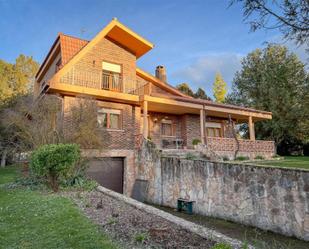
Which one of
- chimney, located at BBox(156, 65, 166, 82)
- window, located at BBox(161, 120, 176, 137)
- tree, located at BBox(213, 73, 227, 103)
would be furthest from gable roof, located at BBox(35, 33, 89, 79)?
tree, located at BBox(213, 73, 227, 103)

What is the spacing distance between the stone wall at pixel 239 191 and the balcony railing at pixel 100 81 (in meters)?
4.65

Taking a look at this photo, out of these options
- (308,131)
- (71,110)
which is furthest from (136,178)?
(308,131)

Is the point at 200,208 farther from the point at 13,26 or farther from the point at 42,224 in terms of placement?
the point at 13,26

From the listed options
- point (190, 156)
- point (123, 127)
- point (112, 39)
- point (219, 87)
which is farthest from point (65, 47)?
point (219, 87)

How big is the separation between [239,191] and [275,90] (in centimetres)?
2290

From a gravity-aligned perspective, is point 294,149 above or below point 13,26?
below

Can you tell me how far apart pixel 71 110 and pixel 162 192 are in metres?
6.12

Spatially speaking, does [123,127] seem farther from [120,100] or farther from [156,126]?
[156,126]

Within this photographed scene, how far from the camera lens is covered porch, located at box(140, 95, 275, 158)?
15.9m

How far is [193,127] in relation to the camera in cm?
1880

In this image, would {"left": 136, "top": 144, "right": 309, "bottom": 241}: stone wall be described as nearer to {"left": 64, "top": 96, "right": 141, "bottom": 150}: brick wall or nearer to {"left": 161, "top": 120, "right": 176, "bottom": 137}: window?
{"left": 64, "top": 96, "right": 141, "bottom": 150}: brick wall

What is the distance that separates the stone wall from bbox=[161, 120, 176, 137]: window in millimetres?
5234

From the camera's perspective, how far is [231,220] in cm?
920

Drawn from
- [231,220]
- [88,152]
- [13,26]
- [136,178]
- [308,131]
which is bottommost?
[231,220]
